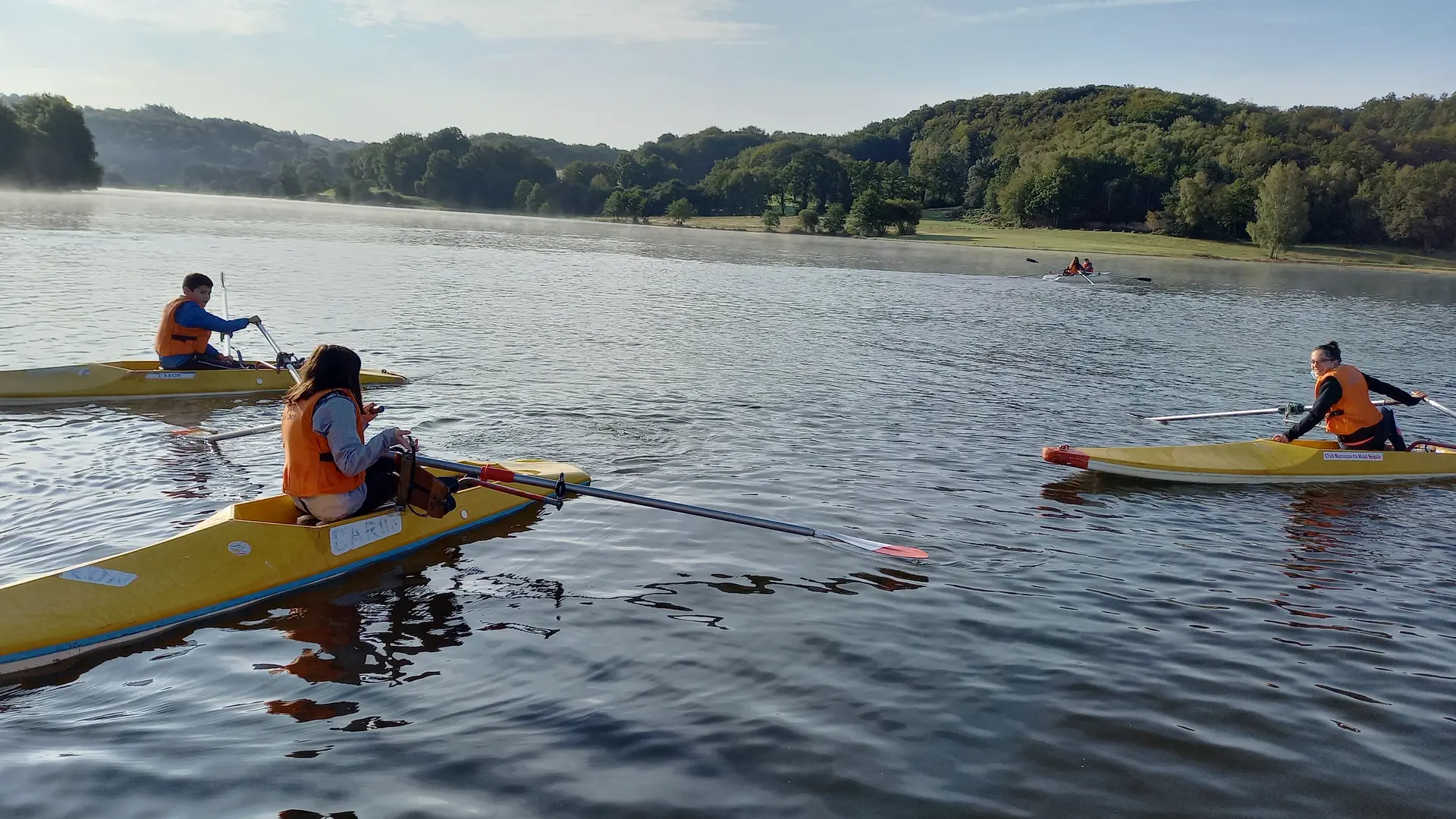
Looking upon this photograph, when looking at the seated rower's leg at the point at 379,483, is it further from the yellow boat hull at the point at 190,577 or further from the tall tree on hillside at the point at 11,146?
the tall tree on hillside at the point at 11,146

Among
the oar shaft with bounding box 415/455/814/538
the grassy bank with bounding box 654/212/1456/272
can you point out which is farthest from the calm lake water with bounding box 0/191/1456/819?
the grassy bank with bounding box 654/212/1456/272

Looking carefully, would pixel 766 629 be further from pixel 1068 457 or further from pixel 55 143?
pixel 55 143

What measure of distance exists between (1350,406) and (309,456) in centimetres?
1489

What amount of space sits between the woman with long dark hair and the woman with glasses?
516 inches

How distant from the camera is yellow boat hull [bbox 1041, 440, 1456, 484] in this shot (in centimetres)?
1377

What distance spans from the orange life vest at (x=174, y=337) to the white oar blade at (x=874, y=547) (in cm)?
1304

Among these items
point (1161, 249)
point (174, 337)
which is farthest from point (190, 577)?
point (1161, 249)

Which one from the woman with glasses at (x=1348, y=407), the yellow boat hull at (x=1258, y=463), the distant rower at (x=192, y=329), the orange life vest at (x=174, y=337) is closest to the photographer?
the yellow boat hull at (x=1258, y=463)

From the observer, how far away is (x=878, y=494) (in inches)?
492

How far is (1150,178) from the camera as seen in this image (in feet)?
420

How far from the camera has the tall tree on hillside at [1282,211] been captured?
9938cm

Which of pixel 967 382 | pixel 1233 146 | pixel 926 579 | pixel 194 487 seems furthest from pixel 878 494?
pixel 1233 146

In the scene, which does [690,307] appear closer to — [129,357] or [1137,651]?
[129,357]

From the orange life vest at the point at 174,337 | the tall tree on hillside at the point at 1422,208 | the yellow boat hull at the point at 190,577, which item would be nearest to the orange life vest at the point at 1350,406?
the yellow boat hull at the point at 190,577
